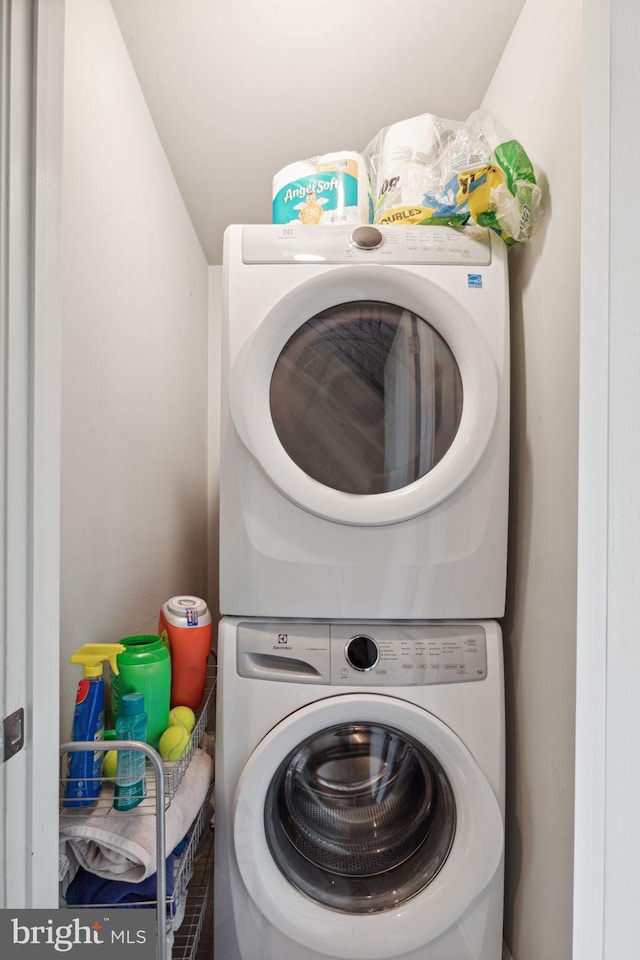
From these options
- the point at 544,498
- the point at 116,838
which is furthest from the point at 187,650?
the point at 544,498

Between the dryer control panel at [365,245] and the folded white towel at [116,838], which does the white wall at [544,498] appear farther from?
the folded white towel at [116,838]

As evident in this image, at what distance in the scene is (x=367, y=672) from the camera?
1100mm

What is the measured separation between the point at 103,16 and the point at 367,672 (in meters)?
1.57

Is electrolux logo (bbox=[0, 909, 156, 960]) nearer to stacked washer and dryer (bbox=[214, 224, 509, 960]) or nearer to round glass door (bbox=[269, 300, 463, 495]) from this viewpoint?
stacked washer and dryer (bbox=[214, 224, 509, 960])

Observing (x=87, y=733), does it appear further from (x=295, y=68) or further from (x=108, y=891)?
(x=295, y=68)

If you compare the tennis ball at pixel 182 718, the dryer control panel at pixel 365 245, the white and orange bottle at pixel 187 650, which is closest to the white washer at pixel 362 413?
the dryer control panel at pixel 365 245

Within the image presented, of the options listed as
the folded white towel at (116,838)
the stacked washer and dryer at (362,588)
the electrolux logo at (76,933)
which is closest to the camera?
the electrolux logo at (76,933)

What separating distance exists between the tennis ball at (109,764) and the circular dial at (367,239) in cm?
112

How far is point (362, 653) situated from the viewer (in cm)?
112

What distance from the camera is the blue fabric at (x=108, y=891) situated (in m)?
0.86

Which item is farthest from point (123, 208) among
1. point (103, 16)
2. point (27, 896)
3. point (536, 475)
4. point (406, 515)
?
point (27, 896)

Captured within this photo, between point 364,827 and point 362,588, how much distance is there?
54 cm

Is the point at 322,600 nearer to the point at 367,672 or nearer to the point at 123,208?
the point at 367,672

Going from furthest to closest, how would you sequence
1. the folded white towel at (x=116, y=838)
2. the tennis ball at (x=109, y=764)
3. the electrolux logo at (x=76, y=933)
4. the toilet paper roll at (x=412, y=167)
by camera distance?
the toilet paper roll at (x=412, y=167)
the tennis ball at (x=109, y=764)
the folded white towel at (x=116, y=838)
the electrolux logo at (x=76, y=933)
